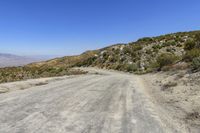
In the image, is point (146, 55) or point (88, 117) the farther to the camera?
point (146, 55)

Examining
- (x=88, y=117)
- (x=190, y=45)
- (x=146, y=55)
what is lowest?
(x=88, y=117)

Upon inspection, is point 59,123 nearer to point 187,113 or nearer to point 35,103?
point 35,103

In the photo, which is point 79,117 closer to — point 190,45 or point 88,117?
point 88,117

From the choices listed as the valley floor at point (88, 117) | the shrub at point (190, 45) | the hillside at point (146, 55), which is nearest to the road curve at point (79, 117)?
the valley floor at point (88, 117)

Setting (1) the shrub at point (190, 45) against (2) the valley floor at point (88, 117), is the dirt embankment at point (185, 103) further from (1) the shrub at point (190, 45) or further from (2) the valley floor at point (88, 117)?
(1) the shrub at point (190, 45)

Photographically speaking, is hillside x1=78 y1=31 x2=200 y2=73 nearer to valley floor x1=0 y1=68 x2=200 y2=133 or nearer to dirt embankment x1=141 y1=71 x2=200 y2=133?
dirt embankment x1=141 y1=71 x2=200 y2=133

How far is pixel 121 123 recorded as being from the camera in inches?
322

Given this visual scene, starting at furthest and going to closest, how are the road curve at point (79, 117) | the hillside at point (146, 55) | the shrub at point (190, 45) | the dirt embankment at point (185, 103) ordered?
the shrub at point (190, 45), the hillside at point (146, 55), the dirt embankment at point (185, 103), the road curve at point (79, 117)

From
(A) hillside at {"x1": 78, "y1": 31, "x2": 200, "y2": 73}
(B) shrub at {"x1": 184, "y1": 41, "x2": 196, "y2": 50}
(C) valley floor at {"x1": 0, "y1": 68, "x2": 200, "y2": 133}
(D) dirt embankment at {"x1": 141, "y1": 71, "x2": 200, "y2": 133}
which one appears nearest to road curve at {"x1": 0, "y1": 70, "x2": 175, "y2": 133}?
(C) valley floor at {"x1": 0, "y1": 68, "x2": 200, "y2": 133}

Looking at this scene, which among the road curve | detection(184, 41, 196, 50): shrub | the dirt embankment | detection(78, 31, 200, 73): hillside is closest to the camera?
the road curve

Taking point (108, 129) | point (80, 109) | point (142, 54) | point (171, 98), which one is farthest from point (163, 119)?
point (142, 54)

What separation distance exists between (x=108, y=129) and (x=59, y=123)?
158cm

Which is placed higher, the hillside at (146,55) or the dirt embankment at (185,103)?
the hillside at (146,55)

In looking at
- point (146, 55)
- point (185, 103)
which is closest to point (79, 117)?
point (185, 103)
